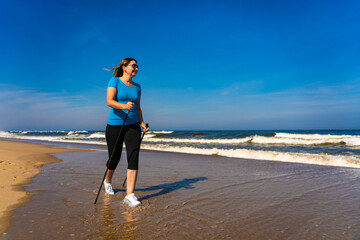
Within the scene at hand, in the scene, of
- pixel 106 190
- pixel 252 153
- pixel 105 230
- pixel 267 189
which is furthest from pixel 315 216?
pixel 252 153

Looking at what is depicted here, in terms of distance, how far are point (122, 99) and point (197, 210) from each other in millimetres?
1886

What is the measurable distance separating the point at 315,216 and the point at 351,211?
0.59 metres

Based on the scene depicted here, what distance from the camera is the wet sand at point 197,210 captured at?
100 inches

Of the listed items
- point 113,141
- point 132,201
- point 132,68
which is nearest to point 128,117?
point 113,141

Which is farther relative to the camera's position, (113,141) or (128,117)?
(113,141)

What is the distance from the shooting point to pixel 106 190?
13.5ft

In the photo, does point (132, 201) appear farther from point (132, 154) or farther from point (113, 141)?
point (113, 141)

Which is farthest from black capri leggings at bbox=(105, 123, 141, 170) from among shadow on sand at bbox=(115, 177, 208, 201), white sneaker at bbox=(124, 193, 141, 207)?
shadow on sand at bbox=(115, 177, 208, 201)

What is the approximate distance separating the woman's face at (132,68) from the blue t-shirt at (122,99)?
181mm

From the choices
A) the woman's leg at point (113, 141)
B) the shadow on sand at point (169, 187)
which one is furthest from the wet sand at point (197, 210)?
the woman's leg at point (113, 141)

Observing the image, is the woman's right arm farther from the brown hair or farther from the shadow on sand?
the shadow on sand

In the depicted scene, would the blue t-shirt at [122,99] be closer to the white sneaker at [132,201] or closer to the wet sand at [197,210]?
the white sneaker at [132,201]

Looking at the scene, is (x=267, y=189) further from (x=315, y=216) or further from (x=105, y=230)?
(x=105, y=230)

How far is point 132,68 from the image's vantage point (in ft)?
12.2
